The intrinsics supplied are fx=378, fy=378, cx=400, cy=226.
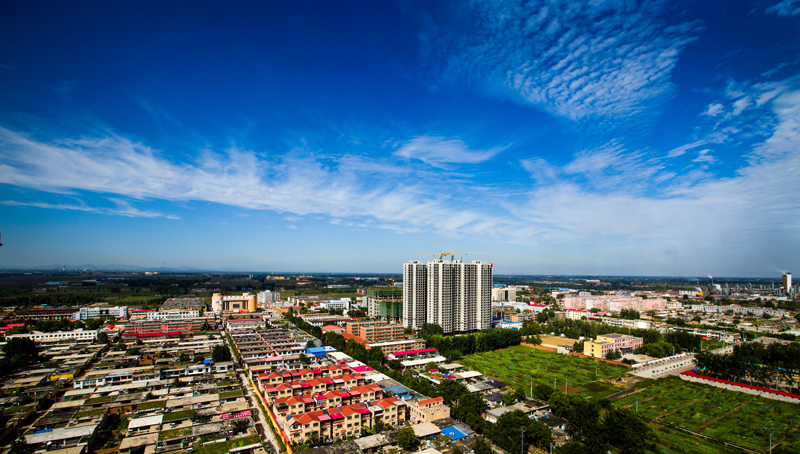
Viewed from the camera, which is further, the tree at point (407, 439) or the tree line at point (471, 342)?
the tree line at point (471, 342)

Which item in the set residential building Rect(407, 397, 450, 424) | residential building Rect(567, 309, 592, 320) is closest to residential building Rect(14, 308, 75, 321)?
residential building Rect(407, 397, 450, 424)

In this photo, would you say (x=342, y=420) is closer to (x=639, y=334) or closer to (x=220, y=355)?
(x=220, y=355)

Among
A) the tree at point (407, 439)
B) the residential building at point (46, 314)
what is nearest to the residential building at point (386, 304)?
the tree at point (407, 439)

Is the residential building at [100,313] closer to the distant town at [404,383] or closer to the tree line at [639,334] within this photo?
the distant town at [404,383]

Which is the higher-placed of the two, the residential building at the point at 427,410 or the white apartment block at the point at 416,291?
the white apartment block at the point at 416,291

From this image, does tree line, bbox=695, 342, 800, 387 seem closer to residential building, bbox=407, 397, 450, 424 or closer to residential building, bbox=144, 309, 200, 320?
residential building, bbox=407, 397, 450, 424

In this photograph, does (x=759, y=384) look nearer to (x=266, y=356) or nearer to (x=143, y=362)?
(x=266, y=356)

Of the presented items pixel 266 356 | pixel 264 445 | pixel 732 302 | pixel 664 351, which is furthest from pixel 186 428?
pixel 732 302

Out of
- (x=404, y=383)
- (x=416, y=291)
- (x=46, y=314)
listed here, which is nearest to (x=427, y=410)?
(x=404, y=383)
